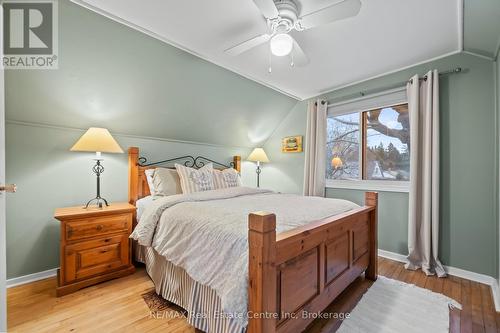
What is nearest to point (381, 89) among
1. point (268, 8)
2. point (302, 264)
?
point (268, 8)

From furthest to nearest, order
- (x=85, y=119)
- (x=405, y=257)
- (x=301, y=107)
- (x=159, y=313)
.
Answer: (x=301, y=107)
(x=405, y=257)
(x=85, y=119)
(x=159, y=313)

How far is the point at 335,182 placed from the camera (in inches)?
138

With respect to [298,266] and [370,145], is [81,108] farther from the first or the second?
[370,145]

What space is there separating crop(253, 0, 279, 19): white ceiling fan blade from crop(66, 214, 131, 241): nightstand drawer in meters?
2.25

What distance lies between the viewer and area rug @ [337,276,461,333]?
63.0 inches

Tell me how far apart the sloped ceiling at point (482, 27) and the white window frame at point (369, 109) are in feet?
2.39

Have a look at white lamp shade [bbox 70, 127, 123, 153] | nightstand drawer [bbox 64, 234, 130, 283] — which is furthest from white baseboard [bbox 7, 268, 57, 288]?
white lamp shade [bbox 70, 127, 123, 153]

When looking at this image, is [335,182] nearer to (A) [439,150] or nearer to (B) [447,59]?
(A) [439,150]

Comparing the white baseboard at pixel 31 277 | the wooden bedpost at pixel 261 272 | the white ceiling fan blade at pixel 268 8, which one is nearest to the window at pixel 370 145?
the white ceiling fan blade at pixel 268 8

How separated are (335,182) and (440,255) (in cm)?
149

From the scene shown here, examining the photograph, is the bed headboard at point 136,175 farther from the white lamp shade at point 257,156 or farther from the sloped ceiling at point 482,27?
the sloped ceiling at point 482,27

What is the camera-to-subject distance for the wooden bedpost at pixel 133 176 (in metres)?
2.80

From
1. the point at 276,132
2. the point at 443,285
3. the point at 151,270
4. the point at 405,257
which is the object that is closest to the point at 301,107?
the point at 276,132

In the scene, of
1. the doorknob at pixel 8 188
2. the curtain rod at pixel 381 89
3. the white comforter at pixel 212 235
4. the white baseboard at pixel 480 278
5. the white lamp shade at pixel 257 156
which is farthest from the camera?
the white lamp shade at pixel 257 156
